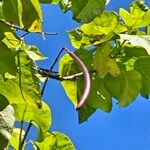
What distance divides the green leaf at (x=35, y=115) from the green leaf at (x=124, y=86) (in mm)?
125

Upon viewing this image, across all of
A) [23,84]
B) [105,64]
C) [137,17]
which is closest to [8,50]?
[23,84]

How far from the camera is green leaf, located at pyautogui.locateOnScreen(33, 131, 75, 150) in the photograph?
821mm

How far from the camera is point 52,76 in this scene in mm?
738

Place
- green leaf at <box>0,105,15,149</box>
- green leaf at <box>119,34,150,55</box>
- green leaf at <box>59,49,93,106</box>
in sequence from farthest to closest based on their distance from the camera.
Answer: green leaf at <box>59,49,93,106</box> < green leaf at <box>119,34,150,55</box> < green leaf at <box>0,105,15,149</box>

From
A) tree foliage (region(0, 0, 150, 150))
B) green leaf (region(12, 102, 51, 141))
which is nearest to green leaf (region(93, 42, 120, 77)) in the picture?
tree foliage (region(0, 0, 150, 150))

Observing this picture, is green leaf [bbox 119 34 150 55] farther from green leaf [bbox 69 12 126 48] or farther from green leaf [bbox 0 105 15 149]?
green leaf [bbox 0 105 15 149]

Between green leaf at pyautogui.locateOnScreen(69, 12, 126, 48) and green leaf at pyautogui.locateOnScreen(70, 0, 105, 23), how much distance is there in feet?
0.29

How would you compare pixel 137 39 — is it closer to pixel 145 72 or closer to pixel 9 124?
pixel 145 72

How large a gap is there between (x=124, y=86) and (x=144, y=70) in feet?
0.15

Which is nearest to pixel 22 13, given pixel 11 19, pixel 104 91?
pixel 11 19

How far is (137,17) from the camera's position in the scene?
834mm

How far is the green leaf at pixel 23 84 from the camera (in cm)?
64

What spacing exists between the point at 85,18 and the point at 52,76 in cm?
11

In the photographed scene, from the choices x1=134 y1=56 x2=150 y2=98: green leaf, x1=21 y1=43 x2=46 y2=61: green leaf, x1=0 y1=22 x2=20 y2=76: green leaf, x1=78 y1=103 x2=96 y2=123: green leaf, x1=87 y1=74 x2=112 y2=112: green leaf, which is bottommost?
x1=78 y1=103 x2=96 y2=123: green leaf
